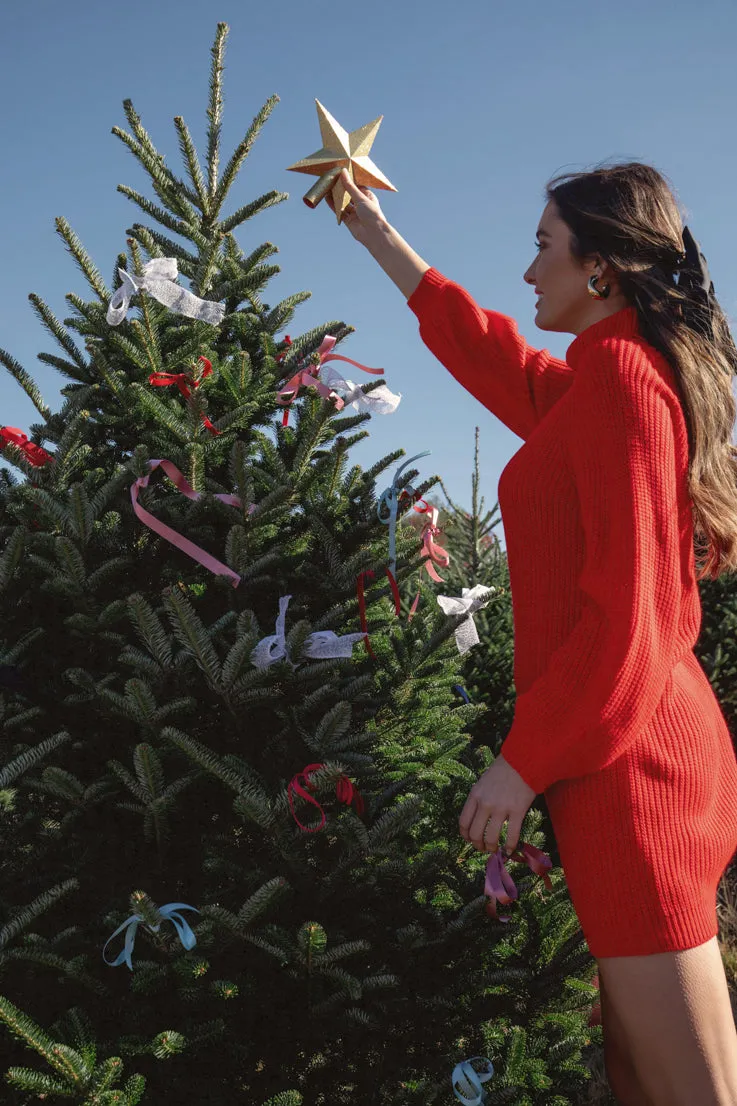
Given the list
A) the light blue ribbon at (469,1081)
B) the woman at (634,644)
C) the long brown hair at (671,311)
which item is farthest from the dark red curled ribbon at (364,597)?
the light blue ribbon at (469,1081)

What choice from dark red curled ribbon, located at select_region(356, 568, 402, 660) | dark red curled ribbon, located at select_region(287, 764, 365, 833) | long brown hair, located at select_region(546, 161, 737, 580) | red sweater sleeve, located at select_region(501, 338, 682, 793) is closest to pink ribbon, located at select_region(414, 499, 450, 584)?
dark red curled ribbon, located at select_region(356, 568, 402, 660)

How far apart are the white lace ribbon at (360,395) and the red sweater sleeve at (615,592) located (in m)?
1.09

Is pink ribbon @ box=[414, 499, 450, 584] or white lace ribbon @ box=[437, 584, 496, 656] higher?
pink ribbon @ box=[414, 499, 450, 584]

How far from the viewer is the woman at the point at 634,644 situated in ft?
4.57

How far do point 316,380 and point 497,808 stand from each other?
146 cm

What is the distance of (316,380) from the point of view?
2.48m

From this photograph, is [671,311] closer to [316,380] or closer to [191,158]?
[316,380]

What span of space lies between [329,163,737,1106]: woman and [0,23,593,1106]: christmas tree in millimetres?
518

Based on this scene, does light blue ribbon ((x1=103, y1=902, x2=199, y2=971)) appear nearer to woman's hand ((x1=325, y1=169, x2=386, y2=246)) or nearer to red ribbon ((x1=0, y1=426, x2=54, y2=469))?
red ribbon ((x1=0, y1=426, x2=54, y2=469))

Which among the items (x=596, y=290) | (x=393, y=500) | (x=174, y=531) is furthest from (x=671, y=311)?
(x=174, y=531)

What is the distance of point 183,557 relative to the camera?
2.35 m

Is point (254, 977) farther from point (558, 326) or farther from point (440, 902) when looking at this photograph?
point (558, 326)

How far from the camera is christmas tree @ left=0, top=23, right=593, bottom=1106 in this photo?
1834mm

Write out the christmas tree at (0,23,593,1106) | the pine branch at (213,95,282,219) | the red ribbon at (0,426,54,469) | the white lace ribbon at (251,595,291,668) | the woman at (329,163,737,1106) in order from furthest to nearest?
the pine branch at (213,95,282,219)
the red ribbon at (0,426,54,469)
the white lace ribbon at (251,595,291,668)
the christmas tree at (0,23,593,1106)
the woman at (329,163,737,1106)
